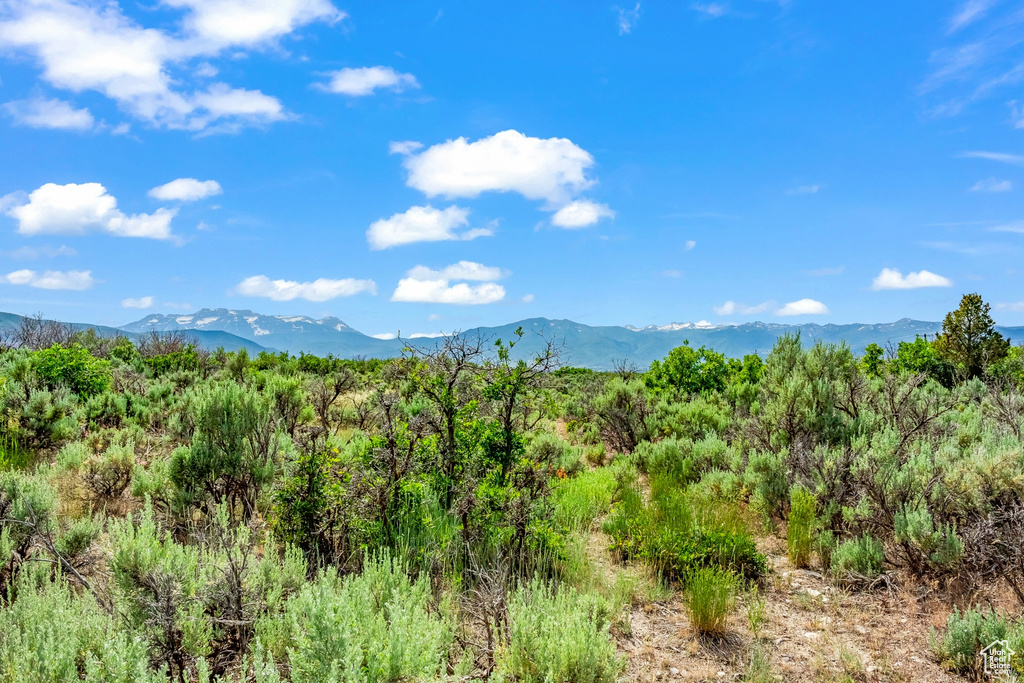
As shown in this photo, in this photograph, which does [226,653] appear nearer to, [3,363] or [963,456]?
[963,456]

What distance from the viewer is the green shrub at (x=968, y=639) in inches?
171

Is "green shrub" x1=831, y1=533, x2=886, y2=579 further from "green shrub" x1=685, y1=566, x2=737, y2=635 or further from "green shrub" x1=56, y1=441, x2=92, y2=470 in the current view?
"green shrub" x1=56, y1=441, x2=92, y2=470

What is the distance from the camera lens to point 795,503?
23.6 ft

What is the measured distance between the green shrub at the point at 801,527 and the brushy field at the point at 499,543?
0.10 feet

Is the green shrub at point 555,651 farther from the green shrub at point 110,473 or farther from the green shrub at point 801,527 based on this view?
the green shrub at point 110,473

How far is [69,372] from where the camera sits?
1236 cm

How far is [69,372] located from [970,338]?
115 ft

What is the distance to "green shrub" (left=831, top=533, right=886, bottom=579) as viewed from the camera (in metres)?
6.08

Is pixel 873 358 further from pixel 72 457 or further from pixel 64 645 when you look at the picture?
pixel 64 645

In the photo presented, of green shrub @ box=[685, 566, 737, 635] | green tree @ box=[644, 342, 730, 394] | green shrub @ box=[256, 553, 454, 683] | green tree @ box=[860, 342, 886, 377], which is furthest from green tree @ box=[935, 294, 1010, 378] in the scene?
green shrub @ box=[256, 553, 454, 683]

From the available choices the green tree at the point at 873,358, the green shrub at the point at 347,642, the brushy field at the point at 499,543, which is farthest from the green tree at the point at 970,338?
the green shrub at the point at 347,642

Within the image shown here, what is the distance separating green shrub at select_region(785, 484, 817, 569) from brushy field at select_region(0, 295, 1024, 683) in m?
0.03

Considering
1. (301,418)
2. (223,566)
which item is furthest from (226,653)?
(301,418)

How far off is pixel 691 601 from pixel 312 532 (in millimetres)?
3807
